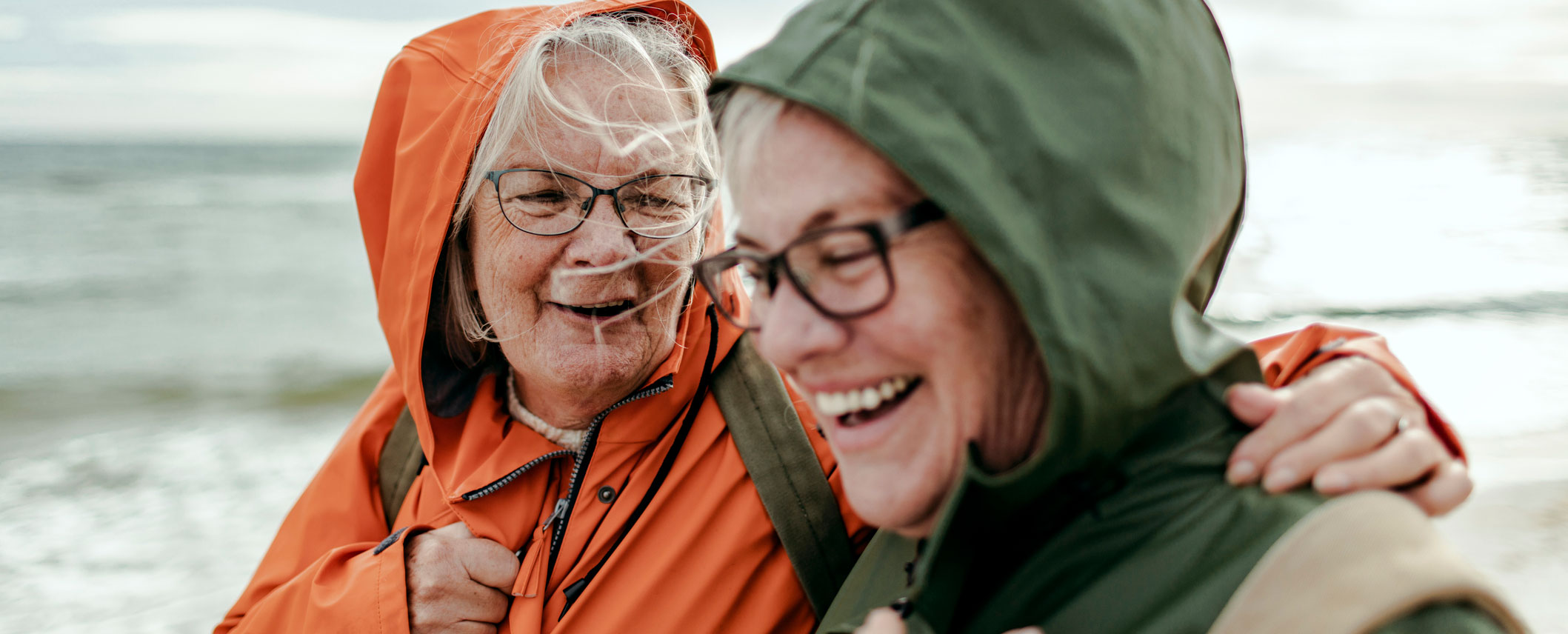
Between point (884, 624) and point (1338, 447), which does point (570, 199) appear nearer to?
point (884, 624)

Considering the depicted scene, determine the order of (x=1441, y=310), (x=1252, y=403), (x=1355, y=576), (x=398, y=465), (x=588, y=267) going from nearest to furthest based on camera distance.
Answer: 1. (x=1355, y=576)
2. (x=1252, y=403)
3. (x=588, y=267)
4. (x=398, y=465)
5. (x=1441, y=310)

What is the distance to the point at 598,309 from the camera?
1.94 metres

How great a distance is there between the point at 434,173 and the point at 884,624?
55.0 inches

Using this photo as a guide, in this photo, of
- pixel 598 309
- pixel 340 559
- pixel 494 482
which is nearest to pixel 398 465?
pixel 340 559

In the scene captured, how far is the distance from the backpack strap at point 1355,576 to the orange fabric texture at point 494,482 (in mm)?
952

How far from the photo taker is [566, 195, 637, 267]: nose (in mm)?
1819

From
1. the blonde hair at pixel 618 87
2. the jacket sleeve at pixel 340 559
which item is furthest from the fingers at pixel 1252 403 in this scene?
the jacket sleeve at pixel 340 559

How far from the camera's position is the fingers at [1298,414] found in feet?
3.29

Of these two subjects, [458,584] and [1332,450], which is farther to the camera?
[458,584]

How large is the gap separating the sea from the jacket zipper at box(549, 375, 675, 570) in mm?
3757

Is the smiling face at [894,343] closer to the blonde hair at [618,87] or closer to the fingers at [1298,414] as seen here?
the fingers at [1298,414]

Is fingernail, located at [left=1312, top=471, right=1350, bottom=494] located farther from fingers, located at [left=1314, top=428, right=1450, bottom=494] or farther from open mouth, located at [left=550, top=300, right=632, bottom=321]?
open mouth, located at [left=550, top=300, right=632, bottom=321]

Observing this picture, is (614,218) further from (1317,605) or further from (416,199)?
(1317,605)

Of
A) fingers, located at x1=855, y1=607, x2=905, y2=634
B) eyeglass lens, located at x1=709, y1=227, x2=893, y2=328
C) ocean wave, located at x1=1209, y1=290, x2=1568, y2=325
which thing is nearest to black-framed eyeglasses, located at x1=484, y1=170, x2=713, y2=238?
eyeglass lens, located at x1=709, y1=227, x2=893, y2=328
